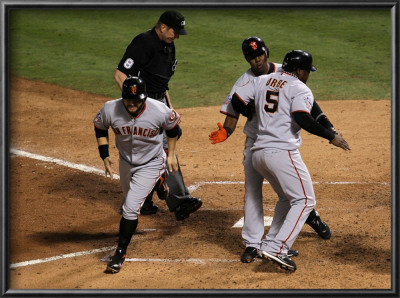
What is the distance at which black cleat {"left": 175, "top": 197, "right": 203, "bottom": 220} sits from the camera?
743cm

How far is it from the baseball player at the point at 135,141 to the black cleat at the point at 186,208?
0.87 metres

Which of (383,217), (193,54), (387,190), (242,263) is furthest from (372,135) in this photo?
(193,54)

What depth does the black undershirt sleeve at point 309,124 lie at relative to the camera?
598 centimetres

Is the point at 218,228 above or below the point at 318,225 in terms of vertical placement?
below

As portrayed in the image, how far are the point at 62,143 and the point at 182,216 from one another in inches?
133

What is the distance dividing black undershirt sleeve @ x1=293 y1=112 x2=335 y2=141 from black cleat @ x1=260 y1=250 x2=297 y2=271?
1046 mm

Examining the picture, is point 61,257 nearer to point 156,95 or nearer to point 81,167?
point 156,95

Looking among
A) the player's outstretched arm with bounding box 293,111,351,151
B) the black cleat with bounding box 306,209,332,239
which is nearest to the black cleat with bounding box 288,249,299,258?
the black cleat with bounding box 306,209,332,239

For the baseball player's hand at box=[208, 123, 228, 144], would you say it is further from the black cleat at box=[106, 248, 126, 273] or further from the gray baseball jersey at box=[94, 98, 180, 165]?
the black cleat at box=[106, 248, 126, 273]

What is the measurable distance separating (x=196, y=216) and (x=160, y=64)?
5.25 feet

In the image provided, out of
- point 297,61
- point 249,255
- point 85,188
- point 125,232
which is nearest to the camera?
point 297,61

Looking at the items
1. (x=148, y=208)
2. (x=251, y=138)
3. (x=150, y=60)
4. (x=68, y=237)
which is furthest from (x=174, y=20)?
(x=68, y=237)

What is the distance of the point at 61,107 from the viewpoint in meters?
12.0

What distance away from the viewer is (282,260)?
20.0 feet
